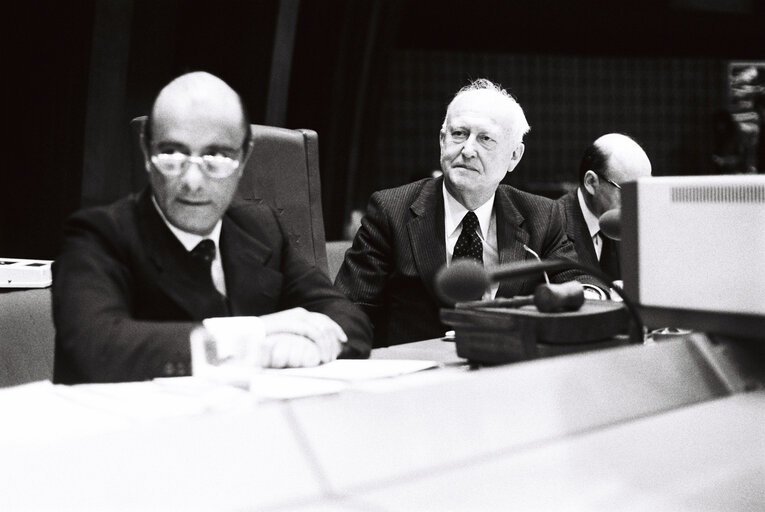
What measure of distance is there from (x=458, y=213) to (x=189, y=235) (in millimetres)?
885

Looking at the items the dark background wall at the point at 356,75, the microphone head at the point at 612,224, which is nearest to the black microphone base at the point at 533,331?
the microphone head at the point at 612,224

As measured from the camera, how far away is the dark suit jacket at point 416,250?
6.04ft

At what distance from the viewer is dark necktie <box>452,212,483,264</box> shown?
5.98 ft

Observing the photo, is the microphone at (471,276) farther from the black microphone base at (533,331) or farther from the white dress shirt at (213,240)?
the white dress shirt at (213,240)

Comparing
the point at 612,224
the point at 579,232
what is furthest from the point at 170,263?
the point at 579,232

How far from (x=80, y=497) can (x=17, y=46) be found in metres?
0.79

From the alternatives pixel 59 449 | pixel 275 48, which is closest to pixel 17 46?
pixel 275 48

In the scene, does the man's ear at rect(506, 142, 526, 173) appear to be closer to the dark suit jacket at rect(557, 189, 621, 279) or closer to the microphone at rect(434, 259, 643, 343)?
the dark suit jacket at rect(557, 189, 621, 279)

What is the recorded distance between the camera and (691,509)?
60cm

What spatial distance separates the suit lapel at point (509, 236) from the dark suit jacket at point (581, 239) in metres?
0.23

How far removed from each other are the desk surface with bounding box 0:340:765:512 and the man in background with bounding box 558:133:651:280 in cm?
123

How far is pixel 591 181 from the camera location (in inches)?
81.4

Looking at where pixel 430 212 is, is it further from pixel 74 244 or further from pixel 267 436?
pixel 267 436

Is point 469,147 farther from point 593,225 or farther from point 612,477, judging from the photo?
point 612,477
